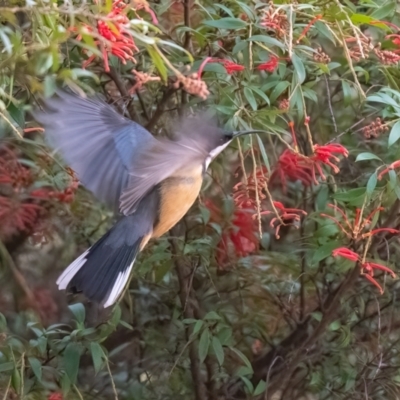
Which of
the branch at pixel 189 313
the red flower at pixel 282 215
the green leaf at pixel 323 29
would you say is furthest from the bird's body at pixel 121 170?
the branch at pixel 189 313

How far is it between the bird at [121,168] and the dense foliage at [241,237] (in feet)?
0.27

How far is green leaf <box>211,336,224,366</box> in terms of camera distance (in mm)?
1435

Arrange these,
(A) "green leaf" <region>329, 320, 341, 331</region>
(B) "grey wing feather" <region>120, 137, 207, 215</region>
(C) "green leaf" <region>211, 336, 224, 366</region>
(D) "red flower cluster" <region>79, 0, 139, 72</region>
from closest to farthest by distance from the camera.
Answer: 1. (D) "red flower cluster" <region>79, 0, 139, 72</region>
2. (B) "grey wing feather" <region>120, 137, 207, 215</region>
3. (C) "green leaf" <region>211, 336, 224, 366</region>
4. (A) "green leaf" <region>329, 320, 341, 331</region>

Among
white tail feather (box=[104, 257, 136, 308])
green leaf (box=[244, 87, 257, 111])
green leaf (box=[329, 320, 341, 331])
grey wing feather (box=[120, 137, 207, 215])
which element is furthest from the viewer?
green leaf (box=[329, 320, 341, 331])

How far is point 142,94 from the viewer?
1539mm

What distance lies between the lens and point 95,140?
112cm

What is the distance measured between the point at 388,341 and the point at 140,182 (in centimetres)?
86

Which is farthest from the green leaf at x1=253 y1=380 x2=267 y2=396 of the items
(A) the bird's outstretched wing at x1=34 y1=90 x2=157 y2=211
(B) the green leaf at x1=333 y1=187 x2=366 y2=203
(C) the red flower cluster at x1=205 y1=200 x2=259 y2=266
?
(A) the bird's outstretched wing at x1=34 y1=90 x2=157 y2=211

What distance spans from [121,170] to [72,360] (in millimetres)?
372

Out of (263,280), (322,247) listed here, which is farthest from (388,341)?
(322,247)

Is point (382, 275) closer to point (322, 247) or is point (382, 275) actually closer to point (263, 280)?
point (263, 280)

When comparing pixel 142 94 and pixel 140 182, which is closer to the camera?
pixel 140 182

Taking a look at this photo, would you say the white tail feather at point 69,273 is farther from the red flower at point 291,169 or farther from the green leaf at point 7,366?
the red flower at point 291,169

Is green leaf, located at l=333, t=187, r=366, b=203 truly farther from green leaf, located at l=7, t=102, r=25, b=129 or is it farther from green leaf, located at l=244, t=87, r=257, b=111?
green leaf, located at l=7, t=102, r=25, b=129
